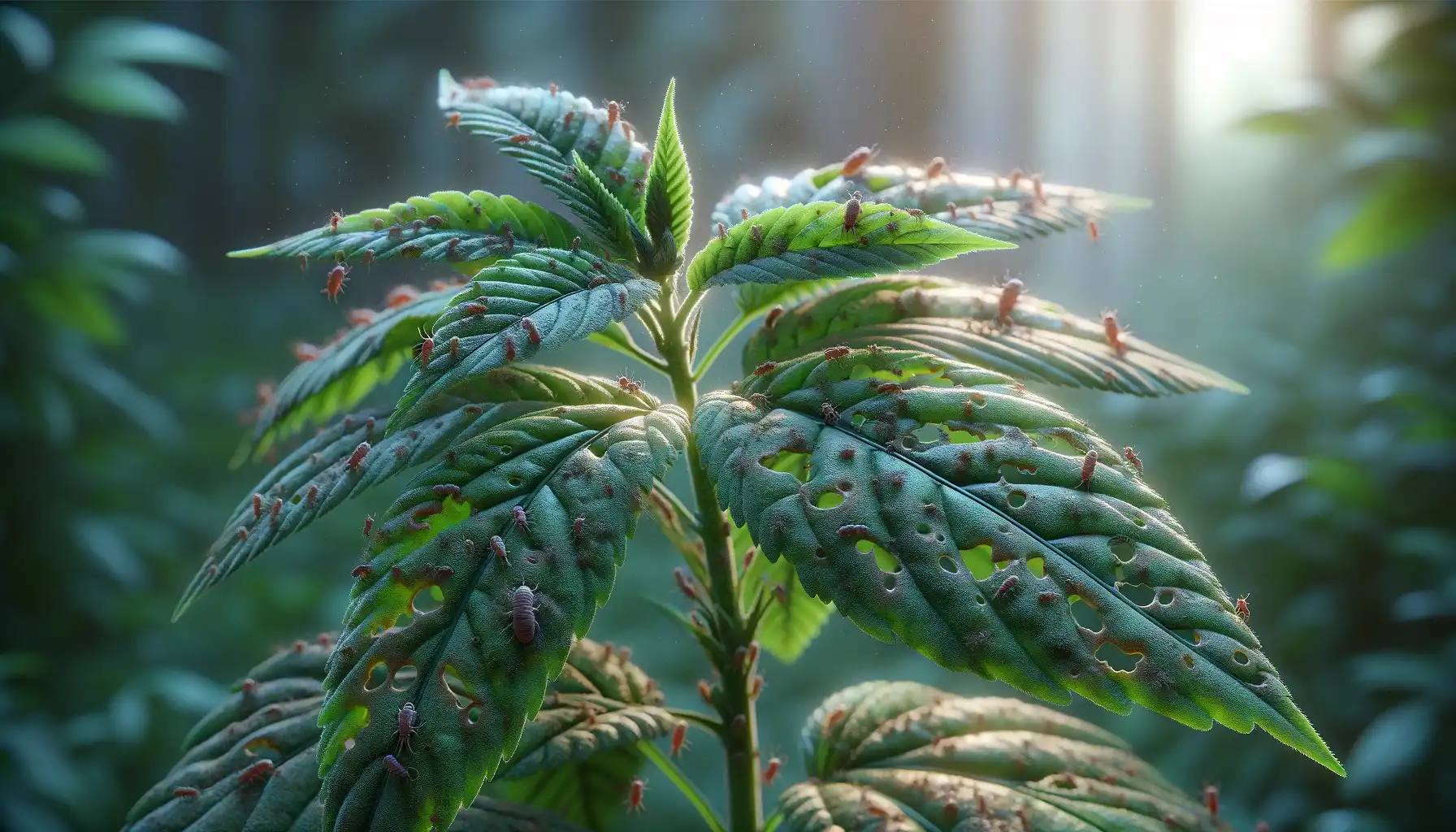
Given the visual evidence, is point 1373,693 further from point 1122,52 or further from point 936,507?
point 936,507

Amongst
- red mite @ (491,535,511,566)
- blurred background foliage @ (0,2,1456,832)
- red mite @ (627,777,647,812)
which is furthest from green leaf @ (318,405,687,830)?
blurred background foliage @ (0,2,1456,832)

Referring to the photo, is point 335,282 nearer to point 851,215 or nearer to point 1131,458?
point 851,215

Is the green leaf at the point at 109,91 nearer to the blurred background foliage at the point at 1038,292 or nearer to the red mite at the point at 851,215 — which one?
the blurred background foliage at the point at 1038,292

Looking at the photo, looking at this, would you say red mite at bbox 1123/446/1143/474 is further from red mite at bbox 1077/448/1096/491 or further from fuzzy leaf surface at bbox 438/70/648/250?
fuzzy leaf surface at bbox 438/70/648/250

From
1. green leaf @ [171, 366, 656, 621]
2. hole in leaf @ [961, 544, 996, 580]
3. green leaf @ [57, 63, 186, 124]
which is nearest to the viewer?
green leaf @ [171, 366, 656, 621]

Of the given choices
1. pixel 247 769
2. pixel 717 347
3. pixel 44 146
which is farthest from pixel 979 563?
pixel 44 146

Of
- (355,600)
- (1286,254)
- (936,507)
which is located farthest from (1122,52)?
(355,600)
